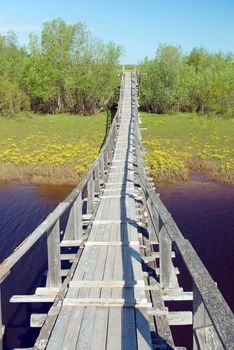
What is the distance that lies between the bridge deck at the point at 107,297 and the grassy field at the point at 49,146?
14.1m

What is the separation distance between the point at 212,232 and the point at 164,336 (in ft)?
33.8

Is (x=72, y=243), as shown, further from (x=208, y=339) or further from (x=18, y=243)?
(x=18, y=243)

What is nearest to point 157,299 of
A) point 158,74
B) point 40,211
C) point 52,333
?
point 52,333

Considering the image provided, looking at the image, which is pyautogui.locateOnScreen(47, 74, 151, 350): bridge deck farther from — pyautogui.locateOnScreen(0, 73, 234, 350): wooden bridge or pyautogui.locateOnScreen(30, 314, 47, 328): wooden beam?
pyautogui.locateOnScreen(30, 314, 47, 328): wooden beam

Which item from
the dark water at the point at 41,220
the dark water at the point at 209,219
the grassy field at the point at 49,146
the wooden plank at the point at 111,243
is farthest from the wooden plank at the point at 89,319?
the grassy field at the point at 49,146

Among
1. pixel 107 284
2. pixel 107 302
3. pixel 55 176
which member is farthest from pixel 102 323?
pixel 55 176

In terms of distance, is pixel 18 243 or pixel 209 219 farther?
pixel 209 219

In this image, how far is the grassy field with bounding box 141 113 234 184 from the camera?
2322cm

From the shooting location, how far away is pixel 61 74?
40.8 meters

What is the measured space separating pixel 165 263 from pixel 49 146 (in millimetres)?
23948

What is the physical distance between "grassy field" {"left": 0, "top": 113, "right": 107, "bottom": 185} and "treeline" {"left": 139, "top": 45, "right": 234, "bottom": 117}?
584 centimetres

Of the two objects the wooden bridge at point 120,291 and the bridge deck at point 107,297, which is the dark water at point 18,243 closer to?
the wooden bridge at point 120,291

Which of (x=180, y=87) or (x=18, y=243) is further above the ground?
(x=180, y=87)

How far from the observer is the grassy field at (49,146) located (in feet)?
75.0
